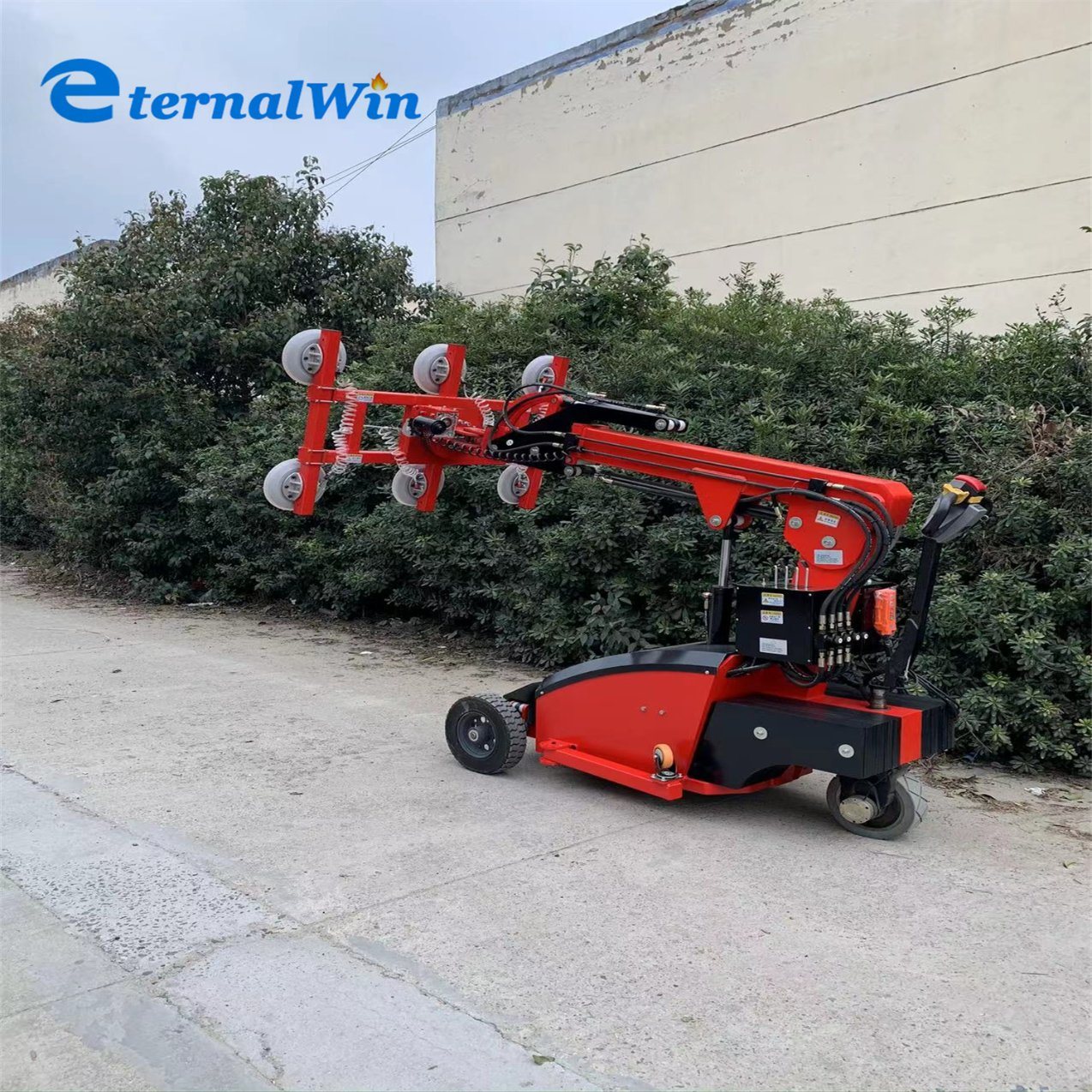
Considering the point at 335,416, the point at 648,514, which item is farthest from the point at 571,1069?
the point at 335,416

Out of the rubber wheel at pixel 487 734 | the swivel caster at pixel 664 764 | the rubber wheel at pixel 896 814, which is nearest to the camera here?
the rubber wheel at pixel 896 814

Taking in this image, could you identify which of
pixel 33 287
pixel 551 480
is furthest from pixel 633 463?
pixel 33 287

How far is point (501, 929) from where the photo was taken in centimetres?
337

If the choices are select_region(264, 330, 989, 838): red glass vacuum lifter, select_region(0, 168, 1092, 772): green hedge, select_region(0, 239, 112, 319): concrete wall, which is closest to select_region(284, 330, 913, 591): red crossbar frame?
select_region(264, 330, 989, 838): red glass vacuum lifter

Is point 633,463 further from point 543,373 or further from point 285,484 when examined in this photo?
point 285,484

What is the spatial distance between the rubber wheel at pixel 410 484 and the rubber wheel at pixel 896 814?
253 cm

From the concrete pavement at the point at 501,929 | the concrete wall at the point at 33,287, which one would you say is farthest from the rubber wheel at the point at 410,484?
the concrete wall at the point at 33,287

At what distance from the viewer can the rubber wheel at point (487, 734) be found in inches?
195

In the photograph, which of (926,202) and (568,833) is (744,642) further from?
(926,202)

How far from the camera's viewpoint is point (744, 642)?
4258 millimetres

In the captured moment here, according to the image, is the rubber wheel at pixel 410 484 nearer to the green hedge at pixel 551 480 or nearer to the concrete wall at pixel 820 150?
the green hedge at pixel 551 480

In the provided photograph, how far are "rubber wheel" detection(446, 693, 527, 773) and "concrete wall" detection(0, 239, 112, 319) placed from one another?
20.5 metres

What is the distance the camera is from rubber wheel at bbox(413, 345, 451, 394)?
17.0ft

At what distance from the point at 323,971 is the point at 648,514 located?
15.2 ft
